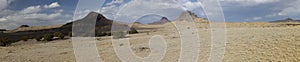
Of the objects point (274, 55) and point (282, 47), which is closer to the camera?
point (274, 55)

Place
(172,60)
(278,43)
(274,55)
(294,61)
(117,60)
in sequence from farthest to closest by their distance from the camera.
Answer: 1. (278,43)
2. (117,60)
3. (172,60)
4. (274,55)
5. (294,61)

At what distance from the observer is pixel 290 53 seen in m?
14.5

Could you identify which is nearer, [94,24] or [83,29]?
[83,29]

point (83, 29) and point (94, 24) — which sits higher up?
point (94, 24)

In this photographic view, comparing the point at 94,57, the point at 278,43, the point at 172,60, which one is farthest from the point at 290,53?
the point at 94,57

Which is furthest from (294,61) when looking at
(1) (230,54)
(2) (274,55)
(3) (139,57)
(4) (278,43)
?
(3) (139,57)

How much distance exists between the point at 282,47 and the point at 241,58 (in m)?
2.96

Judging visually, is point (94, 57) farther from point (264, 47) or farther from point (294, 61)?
point (294, 61)

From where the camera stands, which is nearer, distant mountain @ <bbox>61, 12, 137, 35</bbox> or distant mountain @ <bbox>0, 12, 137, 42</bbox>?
distant mountain @ <bbox>0, 12, 137, 42</bbox>

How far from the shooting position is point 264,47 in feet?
55.0

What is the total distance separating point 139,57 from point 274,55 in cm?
630

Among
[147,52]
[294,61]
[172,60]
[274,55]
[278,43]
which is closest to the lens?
[294,61]

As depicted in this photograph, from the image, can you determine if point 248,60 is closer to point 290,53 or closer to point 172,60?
point 290,53

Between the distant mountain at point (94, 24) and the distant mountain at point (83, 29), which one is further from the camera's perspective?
the distant mountain at point (94, 24)
